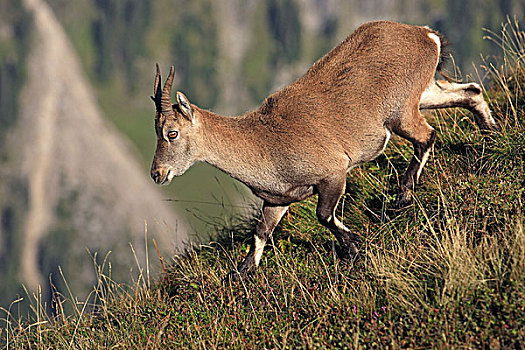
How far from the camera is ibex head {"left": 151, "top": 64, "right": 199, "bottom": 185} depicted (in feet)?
19.7

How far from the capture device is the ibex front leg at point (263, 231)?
6.48 m

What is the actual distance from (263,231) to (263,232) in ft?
0.04

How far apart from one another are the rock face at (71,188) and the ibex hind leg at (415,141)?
90811mm

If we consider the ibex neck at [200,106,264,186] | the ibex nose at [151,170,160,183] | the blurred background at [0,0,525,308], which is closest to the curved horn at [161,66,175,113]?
the ibex neck at [200,106,264,186]

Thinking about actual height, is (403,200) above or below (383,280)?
below

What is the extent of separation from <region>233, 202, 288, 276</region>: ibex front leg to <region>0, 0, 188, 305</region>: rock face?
296 feet

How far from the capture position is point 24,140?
122562 millimetres

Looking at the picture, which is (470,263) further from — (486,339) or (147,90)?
(147,90)

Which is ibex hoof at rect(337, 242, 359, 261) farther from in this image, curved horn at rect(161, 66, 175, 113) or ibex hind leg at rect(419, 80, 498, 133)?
curved horn at rect(161, 66, 175, 113)

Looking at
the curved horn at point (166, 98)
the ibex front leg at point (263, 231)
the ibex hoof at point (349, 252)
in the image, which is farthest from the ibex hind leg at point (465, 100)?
the curved horn at point (166, 98)

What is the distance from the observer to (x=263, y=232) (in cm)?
655

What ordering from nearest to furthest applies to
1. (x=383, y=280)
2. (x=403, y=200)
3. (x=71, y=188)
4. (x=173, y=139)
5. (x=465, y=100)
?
1. (x=383, y=280)
2. (x=173, y=139)
3. (x=403, y=200)
4. (x=465, y=100)
5. (x=71, y=188)

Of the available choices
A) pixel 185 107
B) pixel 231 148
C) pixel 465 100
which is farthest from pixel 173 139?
pixel 465 100

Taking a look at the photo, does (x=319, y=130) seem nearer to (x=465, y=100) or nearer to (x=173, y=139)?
(x=173, y=139)
